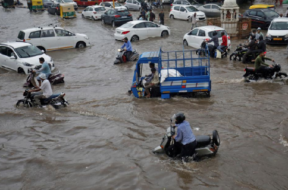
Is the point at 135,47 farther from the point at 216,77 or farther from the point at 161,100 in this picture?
the point at 161,100

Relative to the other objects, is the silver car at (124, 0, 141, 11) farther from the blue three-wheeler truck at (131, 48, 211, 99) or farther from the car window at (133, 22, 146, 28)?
the blue three-wheeler truck at (131, 48, 211, 99)

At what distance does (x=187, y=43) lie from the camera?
2095 cm

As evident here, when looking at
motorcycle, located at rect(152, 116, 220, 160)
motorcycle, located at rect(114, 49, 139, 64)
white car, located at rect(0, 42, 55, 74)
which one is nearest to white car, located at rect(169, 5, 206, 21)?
motorcycle, located at rect(114, 49, 139, 64)

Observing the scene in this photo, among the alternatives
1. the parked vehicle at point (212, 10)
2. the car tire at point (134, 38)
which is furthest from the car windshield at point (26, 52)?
the parked vehicle at point (212, 10)

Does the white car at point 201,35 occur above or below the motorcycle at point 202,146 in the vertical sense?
above

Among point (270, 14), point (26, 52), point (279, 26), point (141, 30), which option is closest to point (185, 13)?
point (270, 14)

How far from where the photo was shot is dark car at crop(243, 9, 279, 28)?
2497 centimetres

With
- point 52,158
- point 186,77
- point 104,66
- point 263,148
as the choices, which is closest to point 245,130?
point 263,148

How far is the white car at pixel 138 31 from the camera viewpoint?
23.2 m

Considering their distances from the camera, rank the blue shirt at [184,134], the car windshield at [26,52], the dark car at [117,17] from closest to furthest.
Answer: the blue shirt at [184,134] → the car windshield at [26,52] → the dark car at [117,17]

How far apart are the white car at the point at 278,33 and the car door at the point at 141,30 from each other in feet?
26.7

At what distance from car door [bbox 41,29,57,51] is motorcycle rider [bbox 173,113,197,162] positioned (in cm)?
1573

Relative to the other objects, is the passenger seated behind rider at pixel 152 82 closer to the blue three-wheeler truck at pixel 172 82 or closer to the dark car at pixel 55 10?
the blue three-wheeler truck at pixel 172 82

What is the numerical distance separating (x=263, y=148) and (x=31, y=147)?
586cm
